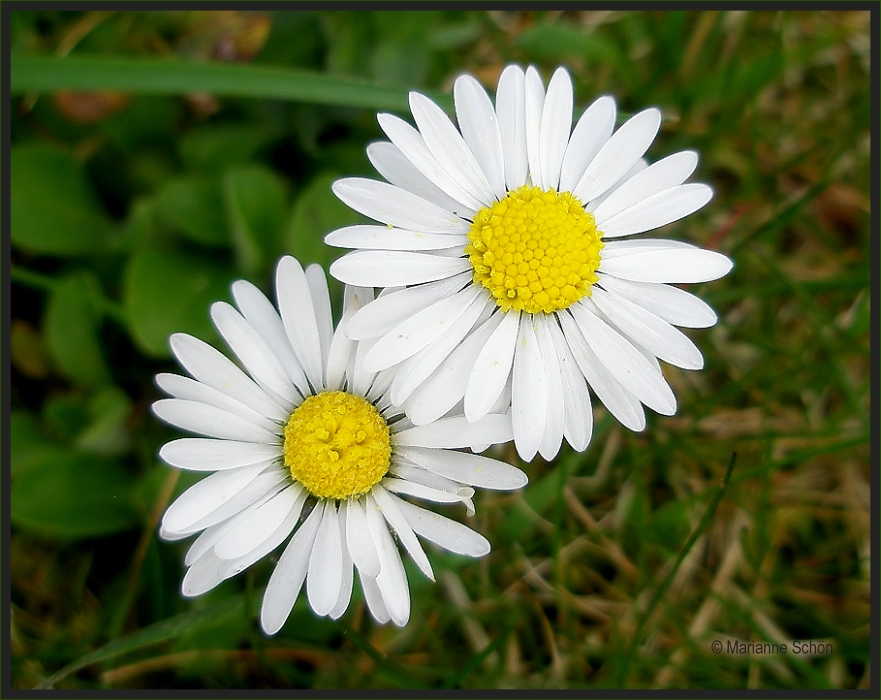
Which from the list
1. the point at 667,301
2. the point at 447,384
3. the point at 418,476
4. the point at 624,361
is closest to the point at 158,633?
the point at 418,476

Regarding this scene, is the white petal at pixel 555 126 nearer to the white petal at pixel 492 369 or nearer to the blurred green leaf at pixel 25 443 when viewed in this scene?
the white petal at pixel 492 369

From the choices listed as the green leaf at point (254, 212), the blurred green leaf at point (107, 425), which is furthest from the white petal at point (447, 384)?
the blurred green leaf at point (107, 425)

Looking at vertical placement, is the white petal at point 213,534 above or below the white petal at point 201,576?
above

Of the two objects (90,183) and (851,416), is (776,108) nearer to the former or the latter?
(851,416)

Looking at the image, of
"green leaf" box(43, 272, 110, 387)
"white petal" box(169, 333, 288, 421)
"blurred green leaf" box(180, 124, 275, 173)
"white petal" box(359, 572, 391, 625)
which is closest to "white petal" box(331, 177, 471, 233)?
"white petal" box(169, 333, 288, 421)

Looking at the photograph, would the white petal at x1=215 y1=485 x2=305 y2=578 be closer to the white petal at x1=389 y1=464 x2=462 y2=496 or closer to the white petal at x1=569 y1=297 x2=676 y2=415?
the white petal at x1=389 y1=464 x2=462 y2=496

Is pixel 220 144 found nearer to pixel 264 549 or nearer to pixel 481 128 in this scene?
pixel 481 128
